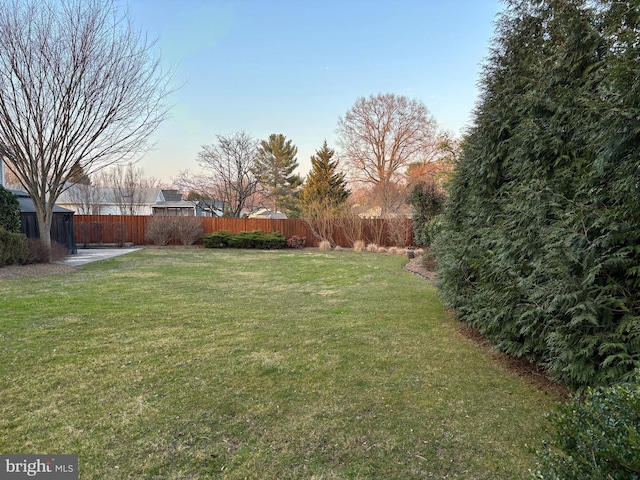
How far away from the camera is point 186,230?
53.1ft

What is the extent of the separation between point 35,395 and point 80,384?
264 mm

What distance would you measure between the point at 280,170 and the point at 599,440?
26.9 meters

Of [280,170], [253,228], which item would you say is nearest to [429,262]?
[253,228]

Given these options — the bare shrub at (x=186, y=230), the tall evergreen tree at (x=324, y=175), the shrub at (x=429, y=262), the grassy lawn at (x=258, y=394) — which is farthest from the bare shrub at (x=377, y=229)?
the grassy lawn at (x=258, y=394)

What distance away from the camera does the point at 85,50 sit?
26.4 feet

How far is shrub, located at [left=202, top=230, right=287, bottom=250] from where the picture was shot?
15820mm

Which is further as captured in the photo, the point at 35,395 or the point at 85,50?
the point at 85,50

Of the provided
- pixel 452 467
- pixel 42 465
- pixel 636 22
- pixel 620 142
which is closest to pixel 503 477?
pixel 452 467

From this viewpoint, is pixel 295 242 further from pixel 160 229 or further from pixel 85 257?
pixel 85 257

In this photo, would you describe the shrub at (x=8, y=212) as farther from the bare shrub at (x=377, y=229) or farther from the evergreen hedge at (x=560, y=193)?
the bare shrub at (x=377, y=229)

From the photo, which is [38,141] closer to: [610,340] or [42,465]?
[42,465]

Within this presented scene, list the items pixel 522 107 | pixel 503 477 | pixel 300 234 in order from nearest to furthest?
pixel 503 477 → pixel 522 107 → pixel 300 234

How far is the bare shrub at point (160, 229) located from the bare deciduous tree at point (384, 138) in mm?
12469

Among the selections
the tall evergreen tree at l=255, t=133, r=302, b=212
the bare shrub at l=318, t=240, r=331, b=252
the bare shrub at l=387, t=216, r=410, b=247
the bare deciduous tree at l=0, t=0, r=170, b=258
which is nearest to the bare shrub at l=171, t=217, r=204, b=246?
the bare shrub at l=318, t=240, r=331, b=252
